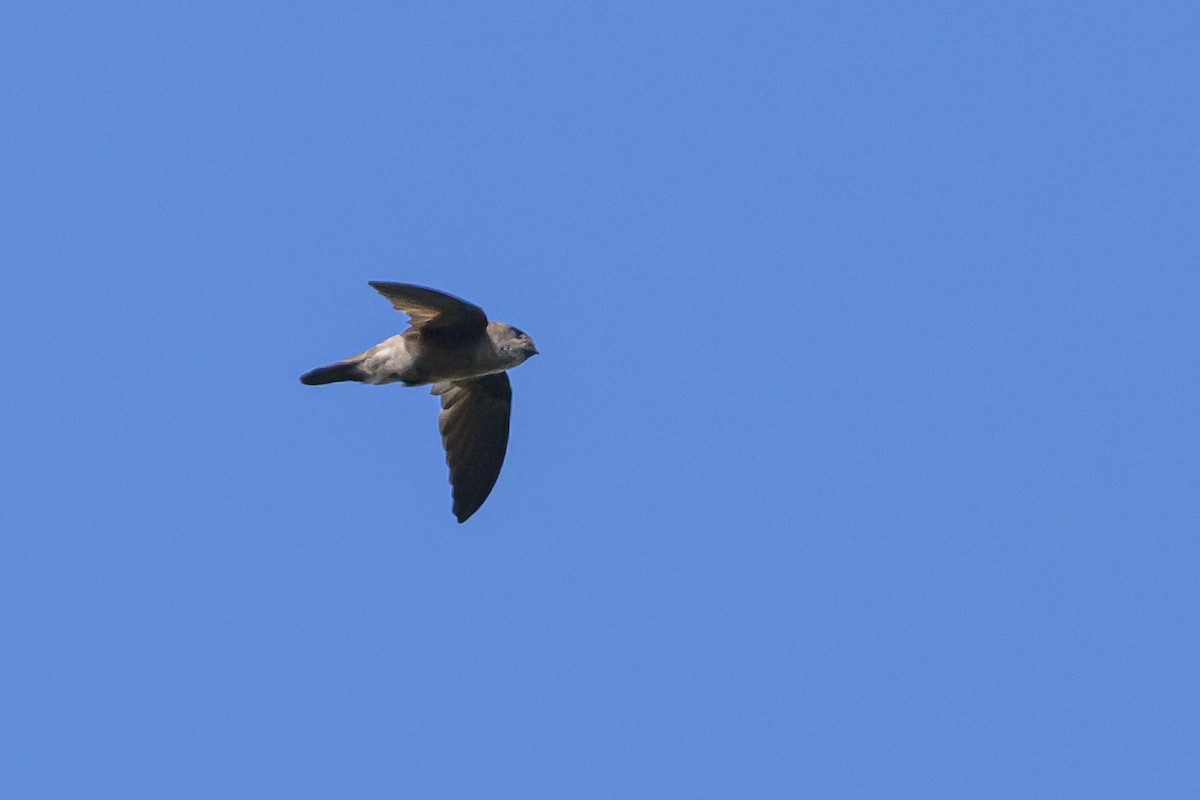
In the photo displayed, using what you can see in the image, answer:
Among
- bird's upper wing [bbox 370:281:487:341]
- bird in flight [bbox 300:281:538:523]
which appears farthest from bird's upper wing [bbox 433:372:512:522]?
bird's upper wing [bbox 370:281:487:341]

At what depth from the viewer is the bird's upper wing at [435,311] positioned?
1113 centimetres

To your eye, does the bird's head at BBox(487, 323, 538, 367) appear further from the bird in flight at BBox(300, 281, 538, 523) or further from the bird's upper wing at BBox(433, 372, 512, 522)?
the bird's upper wing at BBox(433, 372, 512, 522)

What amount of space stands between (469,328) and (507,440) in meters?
1.43

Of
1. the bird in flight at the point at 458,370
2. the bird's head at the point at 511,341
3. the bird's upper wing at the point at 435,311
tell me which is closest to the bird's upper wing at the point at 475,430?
the bird in flight at the point at 458,370

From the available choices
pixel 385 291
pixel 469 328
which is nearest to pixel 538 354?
pixel 469 328

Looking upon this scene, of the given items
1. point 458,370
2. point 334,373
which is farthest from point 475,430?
point 334,373

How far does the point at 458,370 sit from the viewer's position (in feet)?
40.8

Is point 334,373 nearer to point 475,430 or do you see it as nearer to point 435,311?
point 435,311

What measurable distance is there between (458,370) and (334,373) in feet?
2.77

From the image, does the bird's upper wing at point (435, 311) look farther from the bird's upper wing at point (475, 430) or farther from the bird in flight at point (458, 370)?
the bird's upper wing at point (475, 430)

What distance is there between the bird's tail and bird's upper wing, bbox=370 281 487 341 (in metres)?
0.51

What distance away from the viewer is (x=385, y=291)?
11195 mm

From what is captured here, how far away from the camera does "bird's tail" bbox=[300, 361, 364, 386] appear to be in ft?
40.4

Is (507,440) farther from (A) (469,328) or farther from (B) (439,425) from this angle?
(A) (469,328)
